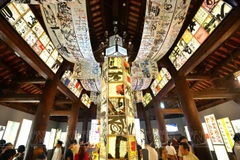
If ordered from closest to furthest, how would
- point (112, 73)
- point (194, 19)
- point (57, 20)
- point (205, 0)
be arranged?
point (57, 20) < point (112, 73) < point (205, 0) < point (194, 19)

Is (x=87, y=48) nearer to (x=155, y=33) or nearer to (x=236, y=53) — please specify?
(x=155, y=33)

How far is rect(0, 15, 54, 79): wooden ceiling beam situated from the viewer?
7.83ft

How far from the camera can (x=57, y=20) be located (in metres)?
2.22

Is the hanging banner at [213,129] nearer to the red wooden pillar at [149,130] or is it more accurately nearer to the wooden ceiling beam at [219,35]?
the red wooden pillar at [149,130]

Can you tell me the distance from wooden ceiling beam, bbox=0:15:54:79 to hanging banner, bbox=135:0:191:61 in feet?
8.86

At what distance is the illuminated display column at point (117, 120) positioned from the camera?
2010 mm

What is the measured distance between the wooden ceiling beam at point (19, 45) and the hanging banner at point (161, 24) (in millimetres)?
2699

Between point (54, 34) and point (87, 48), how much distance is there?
69 cm

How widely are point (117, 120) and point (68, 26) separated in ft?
6.39

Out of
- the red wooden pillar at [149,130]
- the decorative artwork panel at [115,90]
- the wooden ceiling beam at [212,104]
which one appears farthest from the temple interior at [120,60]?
the red wooden pillar at [149,130]

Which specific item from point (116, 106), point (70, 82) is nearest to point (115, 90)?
point (116, 106)

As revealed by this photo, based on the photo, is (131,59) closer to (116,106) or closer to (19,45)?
(116,106)

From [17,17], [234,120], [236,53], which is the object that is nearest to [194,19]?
[236,53]

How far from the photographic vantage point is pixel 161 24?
7.97 ft
